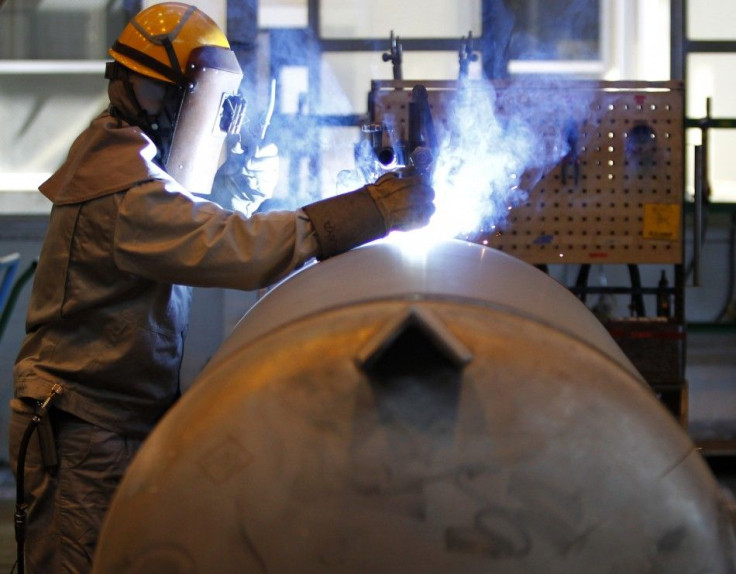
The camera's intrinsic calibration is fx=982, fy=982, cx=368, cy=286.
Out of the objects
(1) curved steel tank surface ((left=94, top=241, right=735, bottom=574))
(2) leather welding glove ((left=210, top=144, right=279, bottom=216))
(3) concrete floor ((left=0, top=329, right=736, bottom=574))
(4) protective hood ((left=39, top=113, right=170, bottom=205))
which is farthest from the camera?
(3) concrete floor ((left=0, top=329, right=736, bottom=574))

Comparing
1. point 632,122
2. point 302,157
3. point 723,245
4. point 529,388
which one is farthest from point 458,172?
point 723,245

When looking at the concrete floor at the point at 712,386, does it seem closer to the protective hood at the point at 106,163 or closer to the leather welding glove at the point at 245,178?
the leather welding glove at the point at 245,178

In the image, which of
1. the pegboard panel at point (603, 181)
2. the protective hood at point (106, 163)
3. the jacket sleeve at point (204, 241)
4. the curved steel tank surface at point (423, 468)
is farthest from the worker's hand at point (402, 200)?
the pegboard panel at point (603, 181)

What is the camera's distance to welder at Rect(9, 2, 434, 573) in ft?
4.98

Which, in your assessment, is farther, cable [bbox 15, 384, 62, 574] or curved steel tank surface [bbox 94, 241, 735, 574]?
cable [bbox 15, 384, 62, 574]

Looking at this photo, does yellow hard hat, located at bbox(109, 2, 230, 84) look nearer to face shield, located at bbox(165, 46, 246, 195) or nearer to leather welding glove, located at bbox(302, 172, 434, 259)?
face shield, located at bbox(165, 46, 246, 195)

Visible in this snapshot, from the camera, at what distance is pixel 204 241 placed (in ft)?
4.98

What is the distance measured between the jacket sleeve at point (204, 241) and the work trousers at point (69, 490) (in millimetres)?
364

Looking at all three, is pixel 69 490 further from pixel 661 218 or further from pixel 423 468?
pixel 661 218

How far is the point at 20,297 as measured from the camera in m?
4.57

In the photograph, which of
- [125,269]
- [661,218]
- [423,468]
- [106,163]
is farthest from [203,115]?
[661,218]

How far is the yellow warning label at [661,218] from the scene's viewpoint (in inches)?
105

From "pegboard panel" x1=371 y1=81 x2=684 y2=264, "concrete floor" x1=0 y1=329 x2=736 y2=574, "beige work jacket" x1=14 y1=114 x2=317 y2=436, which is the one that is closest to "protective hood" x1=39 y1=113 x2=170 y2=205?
"beige work jacket" x1=14 y1=114 x2=317 y2=436

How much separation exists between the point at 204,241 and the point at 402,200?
0.31 meters
